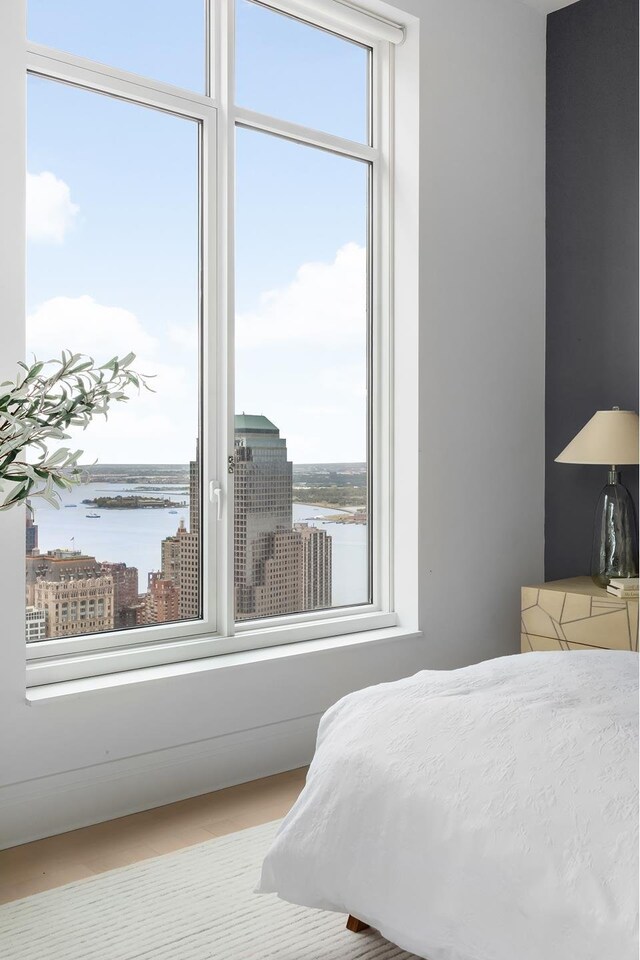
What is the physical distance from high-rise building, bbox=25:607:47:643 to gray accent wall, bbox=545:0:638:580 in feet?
7.33

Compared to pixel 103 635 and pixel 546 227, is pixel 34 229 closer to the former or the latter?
pixel 103 635

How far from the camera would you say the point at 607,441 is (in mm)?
3230

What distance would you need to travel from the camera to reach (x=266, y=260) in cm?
322

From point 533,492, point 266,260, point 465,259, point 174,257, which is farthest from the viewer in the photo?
point 533,492

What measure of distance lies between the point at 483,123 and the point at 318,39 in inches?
30.6

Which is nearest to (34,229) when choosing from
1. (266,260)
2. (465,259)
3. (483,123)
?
(266,260)

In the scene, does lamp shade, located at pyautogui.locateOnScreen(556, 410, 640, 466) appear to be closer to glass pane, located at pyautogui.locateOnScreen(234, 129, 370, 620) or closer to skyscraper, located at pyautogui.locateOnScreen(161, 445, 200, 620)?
glass pane, located at pyautogui.locateOnScreen(234, 129, 370, 620)

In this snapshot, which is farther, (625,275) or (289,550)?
(625,275)

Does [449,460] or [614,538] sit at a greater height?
[449,460]

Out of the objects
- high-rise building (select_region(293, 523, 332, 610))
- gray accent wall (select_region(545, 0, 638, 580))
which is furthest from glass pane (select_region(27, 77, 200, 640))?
gray accent wall (select_region(545, 0, 638, 580))

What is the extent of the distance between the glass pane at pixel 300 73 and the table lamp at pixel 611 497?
150cm

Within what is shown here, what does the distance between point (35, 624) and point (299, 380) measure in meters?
1.33

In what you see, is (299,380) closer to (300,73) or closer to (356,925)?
(300,73)


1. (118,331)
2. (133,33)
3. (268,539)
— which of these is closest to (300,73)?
(133,33)
